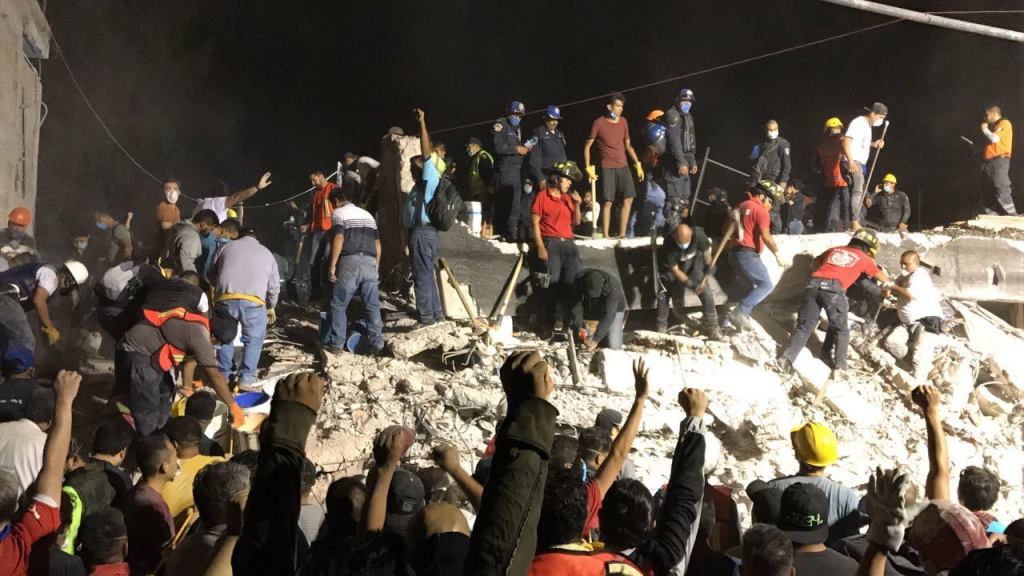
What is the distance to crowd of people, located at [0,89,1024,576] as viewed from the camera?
2811mm

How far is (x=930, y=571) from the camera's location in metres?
3.89

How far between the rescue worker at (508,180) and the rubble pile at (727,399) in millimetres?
2440

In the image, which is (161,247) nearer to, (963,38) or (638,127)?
(638,127)

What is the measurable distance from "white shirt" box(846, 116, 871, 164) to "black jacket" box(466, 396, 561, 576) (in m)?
12.5

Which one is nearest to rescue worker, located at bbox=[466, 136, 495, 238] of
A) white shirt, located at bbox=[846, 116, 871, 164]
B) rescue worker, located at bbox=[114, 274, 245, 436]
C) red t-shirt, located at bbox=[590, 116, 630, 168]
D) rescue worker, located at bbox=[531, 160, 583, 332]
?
red t-shirt, located at bbox=[590, 116, 630, 168]

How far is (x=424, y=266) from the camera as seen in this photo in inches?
417

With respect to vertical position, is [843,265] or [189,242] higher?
[189,242]

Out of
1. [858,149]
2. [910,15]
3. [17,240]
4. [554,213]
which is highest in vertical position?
[910,15]

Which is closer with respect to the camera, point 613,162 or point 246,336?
point 246,336

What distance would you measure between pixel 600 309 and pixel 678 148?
4326 mm

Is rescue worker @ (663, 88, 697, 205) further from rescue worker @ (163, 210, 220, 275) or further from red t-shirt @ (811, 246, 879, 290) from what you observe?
rescue worker @ (163, 210, 220, 275)

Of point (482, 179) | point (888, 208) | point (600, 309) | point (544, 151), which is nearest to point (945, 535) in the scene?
point (600, 309)

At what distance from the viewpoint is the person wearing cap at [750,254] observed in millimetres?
11562

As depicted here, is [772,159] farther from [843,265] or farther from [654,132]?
[843,265]
